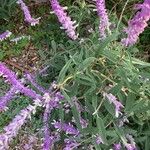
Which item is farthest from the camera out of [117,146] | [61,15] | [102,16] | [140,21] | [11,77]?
[117,146]

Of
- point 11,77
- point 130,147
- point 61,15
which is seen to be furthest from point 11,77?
point 130,147

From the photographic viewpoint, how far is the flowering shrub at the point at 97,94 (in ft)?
6.86

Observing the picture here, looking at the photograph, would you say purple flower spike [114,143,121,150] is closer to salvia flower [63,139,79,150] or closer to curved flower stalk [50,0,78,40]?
salvia flower [63,139,79,150]

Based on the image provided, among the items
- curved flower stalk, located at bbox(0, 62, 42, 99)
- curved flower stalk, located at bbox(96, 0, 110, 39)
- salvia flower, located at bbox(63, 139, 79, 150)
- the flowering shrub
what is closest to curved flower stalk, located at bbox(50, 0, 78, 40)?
the flowering shrub

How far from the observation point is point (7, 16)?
3.13 m

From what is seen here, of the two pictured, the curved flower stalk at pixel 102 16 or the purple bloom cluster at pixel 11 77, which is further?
the curved flower stalk at pixel 102 16

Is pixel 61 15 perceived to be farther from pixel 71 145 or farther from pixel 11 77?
pixel 71 145

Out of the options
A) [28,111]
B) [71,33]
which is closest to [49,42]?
[71,33]

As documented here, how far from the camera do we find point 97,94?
2.35 metres

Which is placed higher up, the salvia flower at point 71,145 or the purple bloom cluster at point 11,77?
the purple bloom cluster at point 11,77

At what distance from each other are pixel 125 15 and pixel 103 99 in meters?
1.01

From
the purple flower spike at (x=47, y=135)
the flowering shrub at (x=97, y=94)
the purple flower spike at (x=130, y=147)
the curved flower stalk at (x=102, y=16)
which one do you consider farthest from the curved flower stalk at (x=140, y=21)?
the purple flower spike at (x=47, y=135)

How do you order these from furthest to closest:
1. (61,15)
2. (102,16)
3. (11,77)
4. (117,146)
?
(117,146) < (102,16) < (61,15) < (11,77)

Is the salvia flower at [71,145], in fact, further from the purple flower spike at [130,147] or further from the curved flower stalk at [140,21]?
the curved flower stalk at [140,21]
